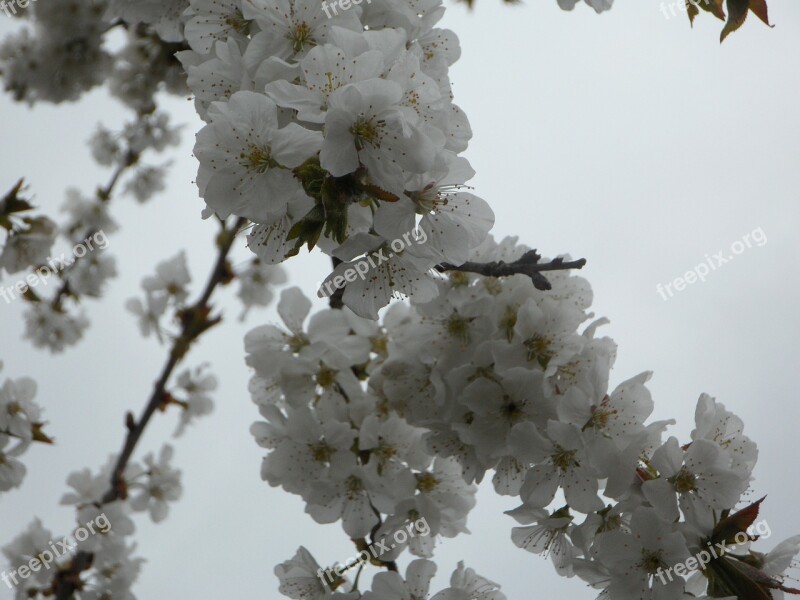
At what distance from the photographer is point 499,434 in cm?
194

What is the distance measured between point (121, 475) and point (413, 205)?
2704 millimetres

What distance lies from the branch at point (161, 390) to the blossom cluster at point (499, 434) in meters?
0.95

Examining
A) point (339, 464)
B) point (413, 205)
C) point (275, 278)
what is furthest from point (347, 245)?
point (275, 278)

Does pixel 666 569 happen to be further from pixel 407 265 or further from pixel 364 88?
pixel 364 88

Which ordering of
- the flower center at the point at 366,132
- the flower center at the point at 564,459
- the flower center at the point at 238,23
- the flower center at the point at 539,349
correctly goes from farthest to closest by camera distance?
the flower center at the point at 539,349 < the flower center at the point at 564,459 < the flower center at the point at 238,23 < the flower center at the point at 366,132
